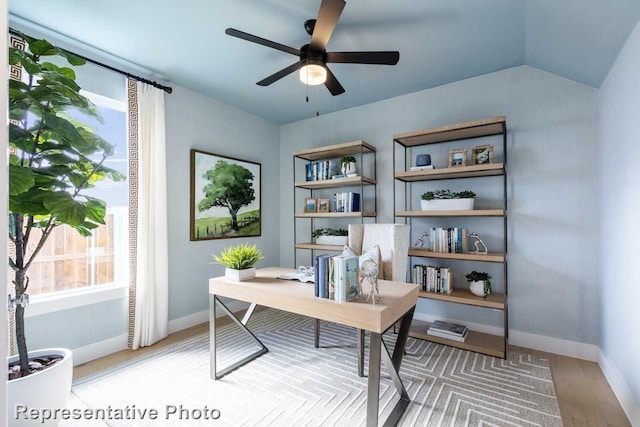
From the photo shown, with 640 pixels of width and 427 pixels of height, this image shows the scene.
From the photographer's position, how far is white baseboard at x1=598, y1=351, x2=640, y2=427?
1679 millimetres

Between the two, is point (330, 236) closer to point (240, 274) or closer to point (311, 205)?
point (311, 205)

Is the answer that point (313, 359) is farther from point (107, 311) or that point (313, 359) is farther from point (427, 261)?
point (107, 311)

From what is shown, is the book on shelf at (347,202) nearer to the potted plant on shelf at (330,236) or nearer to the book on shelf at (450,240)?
the potted plant on shelf at (330,236)

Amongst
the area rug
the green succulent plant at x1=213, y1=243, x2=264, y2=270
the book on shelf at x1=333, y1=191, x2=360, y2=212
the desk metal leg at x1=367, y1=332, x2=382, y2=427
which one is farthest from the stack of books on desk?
the green succulent plant at x1=213, y1=243, x2=264, y2=270

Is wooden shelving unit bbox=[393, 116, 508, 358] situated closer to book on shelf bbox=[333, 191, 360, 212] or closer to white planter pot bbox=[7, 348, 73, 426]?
book on shelf bbox=[333, 191, 360, 212]

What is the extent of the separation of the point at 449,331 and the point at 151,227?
293cm

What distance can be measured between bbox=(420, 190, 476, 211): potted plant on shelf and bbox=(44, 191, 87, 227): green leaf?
2637 millimetres

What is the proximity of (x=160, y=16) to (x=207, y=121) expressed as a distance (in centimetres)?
140

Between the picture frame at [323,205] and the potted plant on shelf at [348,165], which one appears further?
the picture frame at [323,205]

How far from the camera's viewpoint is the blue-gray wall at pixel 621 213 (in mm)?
1682

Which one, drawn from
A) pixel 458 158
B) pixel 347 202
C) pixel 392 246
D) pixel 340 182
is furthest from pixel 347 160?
pixel 392 246

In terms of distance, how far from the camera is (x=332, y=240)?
3.55 metres

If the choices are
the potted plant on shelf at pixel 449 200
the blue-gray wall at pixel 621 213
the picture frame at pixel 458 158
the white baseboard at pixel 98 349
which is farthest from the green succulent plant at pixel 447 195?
the white baseboard at pixel 98 349

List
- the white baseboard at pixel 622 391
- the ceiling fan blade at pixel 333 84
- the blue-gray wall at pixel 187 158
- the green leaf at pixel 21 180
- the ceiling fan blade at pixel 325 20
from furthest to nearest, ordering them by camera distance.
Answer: the blue-gray wall at pixel 187 158, the ceiling fan blade at pixel 333 84, the white baseboard at pixel 622 391, the ceiling fan blade at pixel 325 20, the green leaf at pixel 21 180
